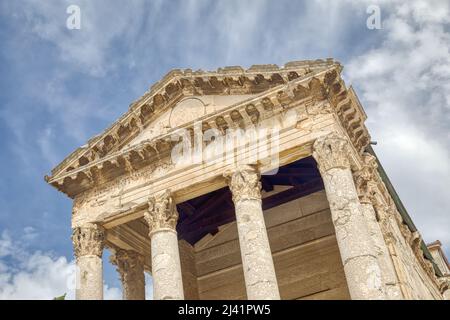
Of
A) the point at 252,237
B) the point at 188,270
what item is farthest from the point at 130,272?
the point at 252,237

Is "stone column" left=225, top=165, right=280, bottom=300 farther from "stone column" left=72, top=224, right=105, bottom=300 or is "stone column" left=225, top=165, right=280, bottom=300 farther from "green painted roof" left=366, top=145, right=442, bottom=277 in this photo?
"green painted roof" left=366, top=145, right=442, bottom=277

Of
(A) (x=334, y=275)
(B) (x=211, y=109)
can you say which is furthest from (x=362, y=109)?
(A) (x=334, y=275)

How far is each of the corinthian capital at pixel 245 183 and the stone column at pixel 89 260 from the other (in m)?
3.73

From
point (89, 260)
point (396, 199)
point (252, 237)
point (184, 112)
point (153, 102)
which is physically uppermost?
point (153, 102)

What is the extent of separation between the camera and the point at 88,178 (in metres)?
14.4

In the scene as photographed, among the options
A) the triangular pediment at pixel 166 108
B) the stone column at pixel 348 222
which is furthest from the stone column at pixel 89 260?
the stone column at pixel 348 222

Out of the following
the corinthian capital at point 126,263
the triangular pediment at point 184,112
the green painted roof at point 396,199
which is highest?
the triangular pediment at point 184,112

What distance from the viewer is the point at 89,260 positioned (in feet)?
43.5

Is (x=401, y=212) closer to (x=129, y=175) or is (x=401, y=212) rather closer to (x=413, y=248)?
(x=413, y=248)

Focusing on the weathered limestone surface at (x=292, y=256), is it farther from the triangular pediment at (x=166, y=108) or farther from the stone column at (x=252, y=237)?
the triangular pediment at (x=166, y=108)

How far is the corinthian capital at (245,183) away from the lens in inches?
481

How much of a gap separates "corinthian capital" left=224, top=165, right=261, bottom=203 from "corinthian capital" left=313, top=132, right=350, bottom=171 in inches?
57.9

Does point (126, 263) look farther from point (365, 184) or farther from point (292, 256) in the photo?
point (365, 184)

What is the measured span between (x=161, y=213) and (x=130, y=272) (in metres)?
3.20
